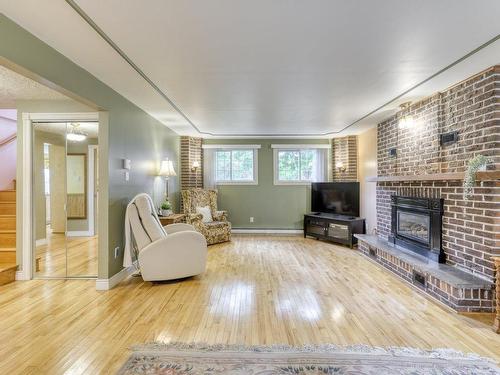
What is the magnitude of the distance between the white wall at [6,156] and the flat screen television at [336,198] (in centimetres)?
585

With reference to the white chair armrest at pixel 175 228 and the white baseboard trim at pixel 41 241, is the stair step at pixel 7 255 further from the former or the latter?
the white chair armrest at pixel 175 228

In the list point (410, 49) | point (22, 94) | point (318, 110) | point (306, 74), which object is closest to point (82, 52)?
point (22, 94)

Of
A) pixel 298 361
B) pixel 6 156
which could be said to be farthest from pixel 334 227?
pixel 6 156

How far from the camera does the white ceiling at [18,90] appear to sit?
114 inches

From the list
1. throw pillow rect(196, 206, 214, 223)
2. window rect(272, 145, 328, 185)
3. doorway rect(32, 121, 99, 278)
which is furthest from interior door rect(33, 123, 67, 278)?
window rect(272, 145, 328, 185)

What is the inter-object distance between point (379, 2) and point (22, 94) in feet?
13.1

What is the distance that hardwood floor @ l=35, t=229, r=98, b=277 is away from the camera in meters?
3.75

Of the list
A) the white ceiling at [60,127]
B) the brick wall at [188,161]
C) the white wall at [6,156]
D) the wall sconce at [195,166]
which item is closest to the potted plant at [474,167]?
the white ceiling at [60,127]

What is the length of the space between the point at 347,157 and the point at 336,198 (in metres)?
1.04

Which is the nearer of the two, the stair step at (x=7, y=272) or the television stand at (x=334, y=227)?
the stair step at (x=7, y=272)

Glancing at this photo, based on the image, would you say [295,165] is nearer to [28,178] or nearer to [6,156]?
[28,178]

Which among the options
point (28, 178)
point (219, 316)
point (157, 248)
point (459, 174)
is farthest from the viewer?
point (28, 178)

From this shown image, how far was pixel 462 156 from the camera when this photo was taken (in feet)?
10.2

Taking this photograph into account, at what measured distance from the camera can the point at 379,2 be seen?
5.73ft
